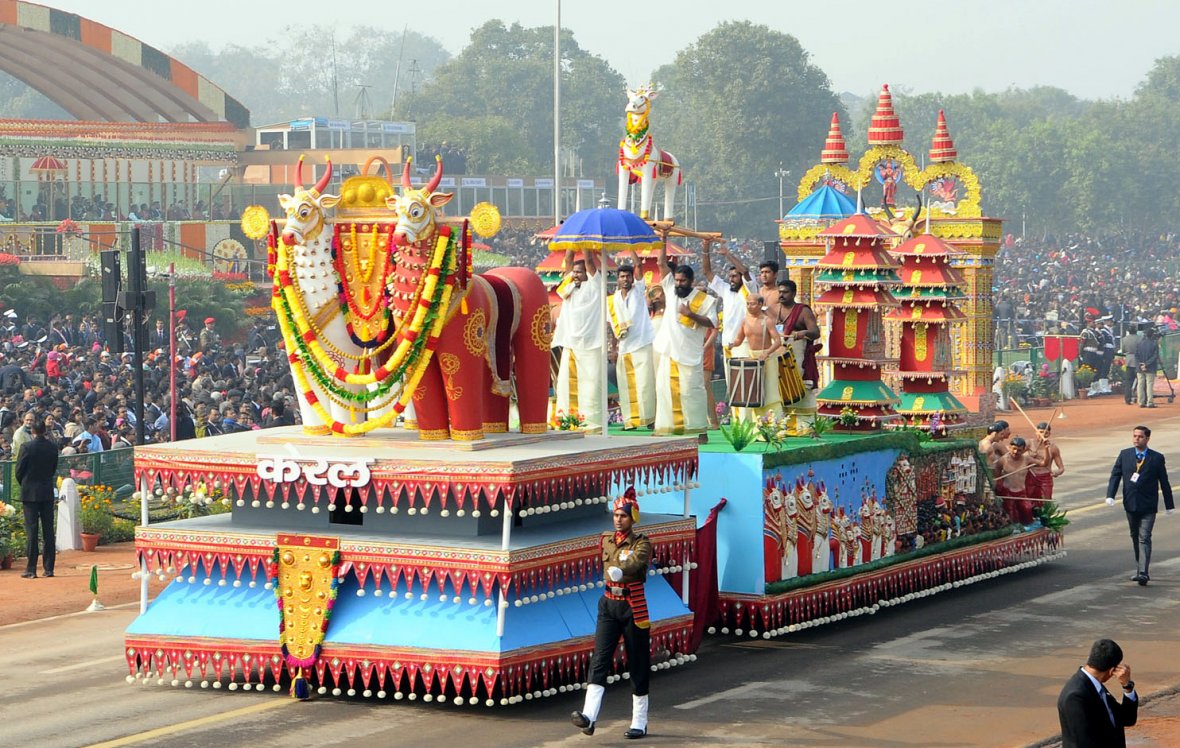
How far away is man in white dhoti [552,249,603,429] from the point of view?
19.4 meters

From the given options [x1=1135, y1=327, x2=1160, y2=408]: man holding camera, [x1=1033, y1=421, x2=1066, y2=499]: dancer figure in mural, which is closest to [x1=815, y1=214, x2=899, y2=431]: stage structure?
[x1=1033, y1=421, x2=1066, y2=499]: dancer figure in mural

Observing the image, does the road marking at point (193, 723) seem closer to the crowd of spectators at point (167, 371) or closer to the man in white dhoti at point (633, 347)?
the man in white dhoti at point (633, 347)

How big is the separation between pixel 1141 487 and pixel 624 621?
336 inches

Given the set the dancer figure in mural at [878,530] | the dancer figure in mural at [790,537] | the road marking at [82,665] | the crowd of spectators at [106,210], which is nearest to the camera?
the road marking at [82,665]

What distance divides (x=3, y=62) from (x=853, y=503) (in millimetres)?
55193

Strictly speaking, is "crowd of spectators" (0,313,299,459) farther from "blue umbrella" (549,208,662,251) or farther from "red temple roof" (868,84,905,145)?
"red temple roof" (868,84,905,145)

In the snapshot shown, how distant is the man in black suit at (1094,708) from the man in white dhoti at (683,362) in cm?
874

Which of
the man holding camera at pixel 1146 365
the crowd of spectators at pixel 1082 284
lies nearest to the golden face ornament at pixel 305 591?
the man holding camera at pixel 1146 365

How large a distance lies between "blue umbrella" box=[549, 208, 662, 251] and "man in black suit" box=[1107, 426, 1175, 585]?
6.26 m

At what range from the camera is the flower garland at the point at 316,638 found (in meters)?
15.4

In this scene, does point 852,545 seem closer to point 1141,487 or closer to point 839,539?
point 839,539

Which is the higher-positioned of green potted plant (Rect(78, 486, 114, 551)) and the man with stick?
the man with stick

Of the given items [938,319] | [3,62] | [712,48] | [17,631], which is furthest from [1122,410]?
[712,48]

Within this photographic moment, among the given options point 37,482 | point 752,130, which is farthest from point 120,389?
point 752,130
